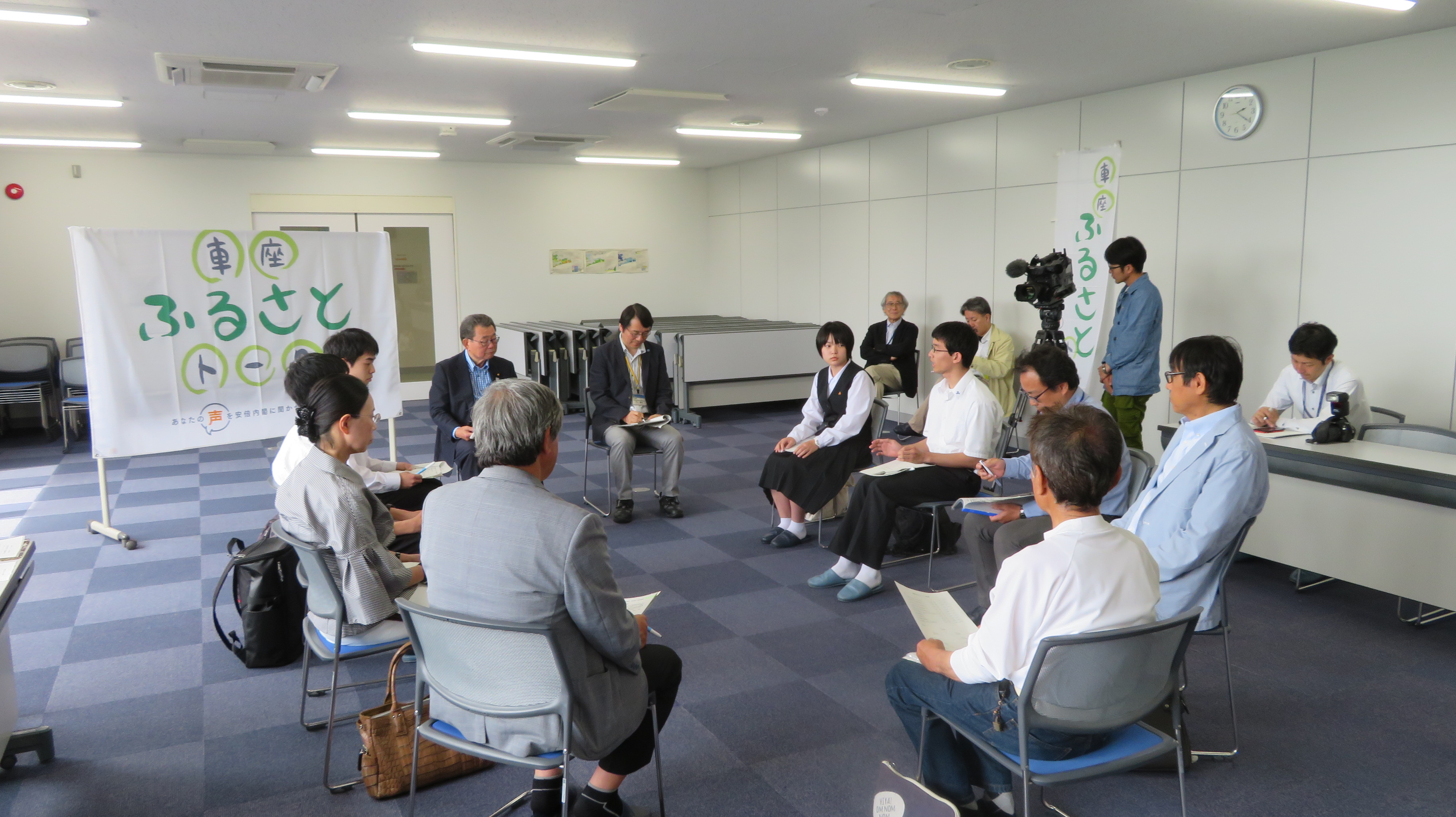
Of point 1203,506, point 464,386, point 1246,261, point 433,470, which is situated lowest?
point 433,470

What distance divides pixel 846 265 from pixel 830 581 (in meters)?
6.14

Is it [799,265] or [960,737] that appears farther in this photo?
[799,265]

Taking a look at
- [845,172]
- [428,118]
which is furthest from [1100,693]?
[845,172]

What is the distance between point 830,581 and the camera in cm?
466

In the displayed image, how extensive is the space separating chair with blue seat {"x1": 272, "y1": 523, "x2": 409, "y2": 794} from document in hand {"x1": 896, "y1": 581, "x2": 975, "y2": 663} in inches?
63.0

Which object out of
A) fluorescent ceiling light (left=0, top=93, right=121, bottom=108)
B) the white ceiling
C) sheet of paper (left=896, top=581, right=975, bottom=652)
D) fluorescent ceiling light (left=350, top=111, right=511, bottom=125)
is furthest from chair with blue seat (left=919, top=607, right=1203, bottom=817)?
fluorescent ceiling light (left=0, top=93, right=121, bottom=108)

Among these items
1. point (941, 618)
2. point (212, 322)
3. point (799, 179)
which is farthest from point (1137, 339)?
point (212, 322)

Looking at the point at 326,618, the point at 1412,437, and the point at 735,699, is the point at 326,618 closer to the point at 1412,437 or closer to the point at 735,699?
the point at 735,699

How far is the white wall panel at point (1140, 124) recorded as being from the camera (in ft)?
21.5

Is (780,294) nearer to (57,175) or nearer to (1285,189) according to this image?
(1285,189)

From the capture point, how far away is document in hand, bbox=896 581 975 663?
8.08 ft

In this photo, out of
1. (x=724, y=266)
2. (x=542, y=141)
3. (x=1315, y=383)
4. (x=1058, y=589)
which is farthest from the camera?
(x=724, y=266)

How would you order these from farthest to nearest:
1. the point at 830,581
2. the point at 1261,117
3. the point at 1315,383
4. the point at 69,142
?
the point at 69,142 → the point at 1261,117 → the point at 1315,383 → the point at 830,581

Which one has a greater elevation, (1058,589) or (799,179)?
(799,179)
